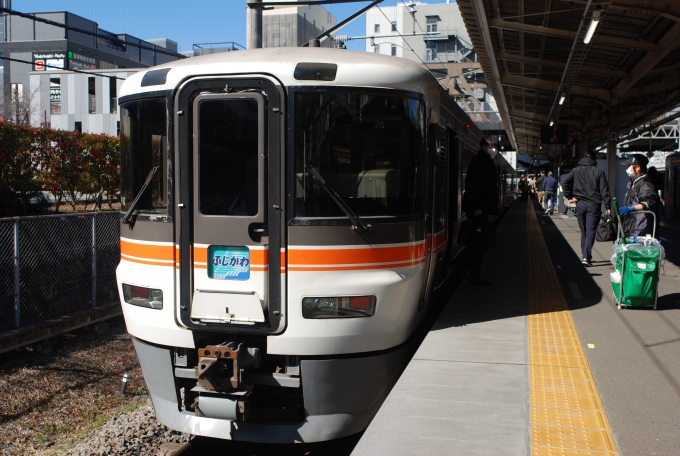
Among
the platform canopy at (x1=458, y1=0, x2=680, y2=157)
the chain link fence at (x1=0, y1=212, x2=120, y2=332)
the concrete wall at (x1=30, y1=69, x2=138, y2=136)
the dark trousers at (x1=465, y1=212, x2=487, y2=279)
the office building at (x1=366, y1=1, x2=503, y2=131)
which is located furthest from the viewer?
the office building at (x1=366, y1=1, x2=503, y2=131)

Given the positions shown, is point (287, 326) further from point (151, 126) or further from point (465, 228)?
point (465, 228)

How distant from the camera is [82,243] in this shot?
8883mm

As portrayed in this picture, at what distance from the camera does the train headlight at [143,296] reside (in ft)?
16.7

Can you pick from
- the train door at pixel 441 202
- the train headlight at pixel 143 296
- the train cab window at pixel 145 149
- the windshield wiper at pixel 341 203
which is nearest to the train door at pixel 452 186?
the train door at pixel 441 202

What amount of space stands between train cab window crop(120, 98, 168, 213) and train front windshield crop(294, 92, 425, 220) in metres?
1.04

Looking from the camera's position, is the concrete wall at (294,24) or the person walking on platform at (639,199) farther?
the concrete wall at (294,24)

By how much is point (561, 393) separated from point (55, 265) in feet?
19.9

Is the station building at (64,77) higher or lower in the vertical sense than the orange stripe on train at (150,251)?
higher

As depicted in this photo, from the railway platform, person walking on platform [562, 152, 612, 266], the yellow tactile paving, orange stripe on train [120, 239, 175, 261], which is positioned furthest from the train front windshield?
person walking on platform [562, 152, 612, 266]

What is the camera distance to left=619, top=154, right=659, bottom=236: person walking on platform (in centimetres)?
894

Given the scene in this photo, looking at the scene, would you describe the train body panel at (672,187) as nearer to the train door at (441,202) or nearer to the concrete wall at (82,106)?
the train door at (441,202)

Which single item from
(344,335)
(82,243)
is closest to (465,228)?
(344,335)

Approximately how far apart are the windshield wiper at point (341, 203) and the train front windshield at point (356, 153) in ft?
0.10

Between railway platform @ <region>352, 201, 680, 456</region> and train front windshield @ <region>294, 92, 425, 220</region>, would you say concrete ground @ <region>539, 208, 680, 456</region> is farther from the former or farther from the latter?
train front windshield @ <region>294, 92, 425, 220</region>
